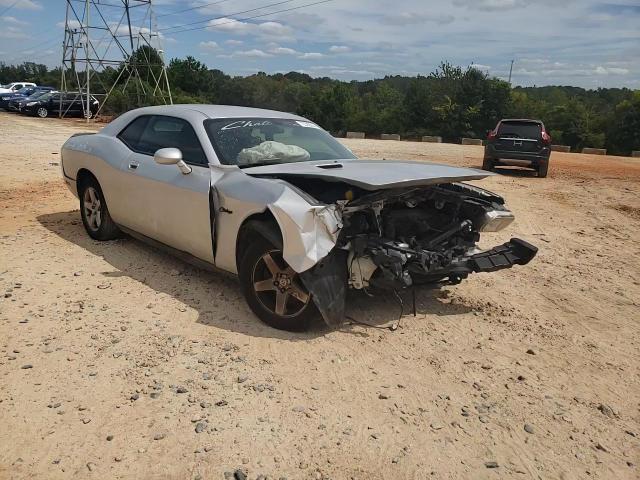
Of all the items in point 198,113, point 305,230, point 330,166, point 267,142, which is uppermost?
point 198,113

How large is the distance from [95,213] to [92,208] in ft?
0.30

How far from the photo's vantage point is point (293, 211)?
150 inches

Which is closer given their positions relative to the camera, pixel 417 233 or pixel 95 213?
pixel 417 233

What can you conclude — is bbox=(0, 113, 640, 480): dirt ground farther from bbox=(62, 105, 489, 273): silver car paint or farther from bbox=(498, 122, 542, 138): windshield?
bbox=(498, 122, 542, 138): windshield

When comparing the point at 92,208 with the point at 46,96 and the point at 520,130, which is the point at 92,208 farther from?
the point at 46,96

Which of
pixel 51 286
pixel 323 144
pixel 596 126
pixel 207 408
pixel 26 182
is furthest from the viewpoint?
pixel 596 126

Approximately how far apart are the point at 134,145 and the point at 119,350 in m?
2.61

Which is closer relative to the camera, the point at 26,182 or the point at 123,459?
the point at 123,459

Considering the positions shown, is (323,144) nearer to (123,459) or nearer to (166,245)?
(166,245)

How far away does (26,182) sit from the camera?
10.4 metres

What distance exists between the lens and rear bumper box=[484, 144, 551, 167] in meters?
14.9

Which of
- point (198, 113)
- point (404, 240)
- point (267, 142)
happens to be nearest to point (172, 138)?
point (198, 113)

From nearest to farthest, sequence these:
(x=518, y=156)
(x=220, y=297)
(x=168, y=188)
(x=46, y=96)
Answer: (x=220, y=297), (x=168, y=188), (x=518, y=156), (x=46, y=96)

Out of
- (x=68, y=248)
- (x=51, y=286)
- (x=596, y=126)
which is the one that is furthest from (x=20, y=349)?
(x=596, y=126)
